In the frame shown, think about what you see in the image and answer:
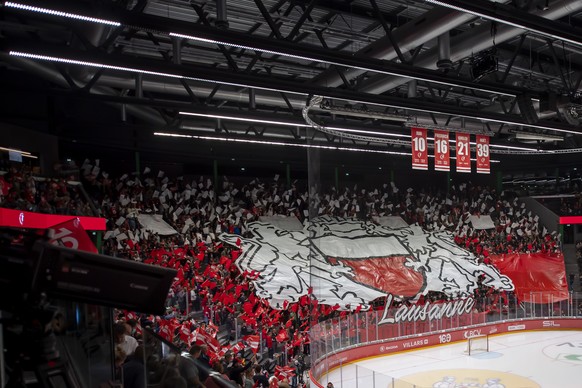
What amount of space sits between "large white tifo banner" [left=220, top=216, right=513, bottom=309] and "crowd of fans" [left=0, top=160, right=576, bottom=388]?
42cm

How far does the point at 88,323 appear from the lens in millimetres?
3145

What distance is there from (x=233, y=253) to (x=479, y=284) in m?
10.4

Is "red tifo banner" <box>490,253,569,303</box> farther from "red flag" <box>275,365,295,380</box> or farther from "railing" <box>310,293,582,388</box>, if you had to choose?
"red flag" <box>275,365,295,380</box>

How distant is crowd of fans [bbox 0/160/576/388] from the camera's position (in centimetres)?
1041

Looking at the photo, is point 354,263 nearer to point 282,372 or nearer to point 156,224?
point 156,224

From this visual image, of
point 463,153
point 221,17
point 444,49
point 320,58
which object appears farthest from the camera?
point 463,153

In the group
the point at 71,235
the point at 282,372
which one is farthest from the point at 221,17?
the point at 282,372

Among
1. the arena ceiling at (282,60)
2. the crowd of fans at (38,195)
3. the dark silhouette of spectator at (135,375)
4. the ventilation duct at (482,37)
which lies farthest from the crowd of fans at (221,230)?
the ventilation duct at (482,37)

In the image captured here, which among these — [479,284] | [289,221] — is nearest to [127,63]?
[289,221]

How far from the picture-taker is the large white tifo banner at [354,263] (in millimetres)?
14841

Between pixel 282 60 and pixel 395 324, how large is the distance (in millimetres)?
8773

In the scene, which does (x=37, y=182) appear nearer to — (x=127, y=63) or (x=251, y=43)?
(x=127, y=63)

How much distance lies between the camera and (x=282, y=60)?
42.3 ft

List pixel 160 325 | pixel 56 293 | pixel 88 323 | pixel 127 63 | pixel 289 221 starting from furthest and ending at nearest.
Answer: pixel 289 221, pixel 160 325, pixel 127 63, pixel 88 323, pixel 56 293
